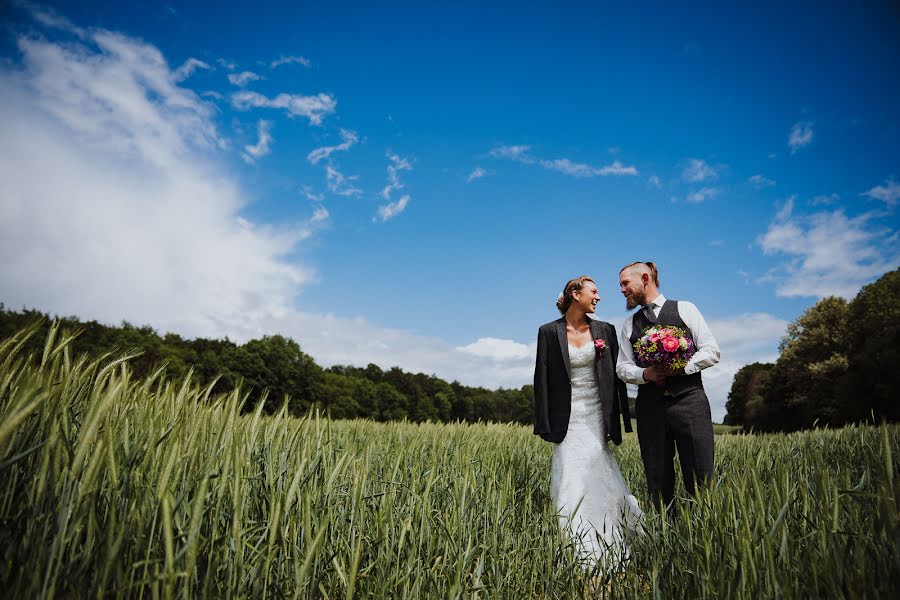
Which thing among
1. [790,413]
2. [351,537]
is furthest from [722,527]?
[790,413]

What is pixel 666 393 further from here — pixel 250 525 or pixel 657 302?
pixel 250 525

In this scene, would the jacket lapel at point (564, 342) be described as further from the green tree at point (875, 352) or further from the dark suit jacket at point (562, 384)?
the green tree at point (875, 352)

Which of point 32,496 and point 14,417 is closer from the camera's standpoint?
point 14,417

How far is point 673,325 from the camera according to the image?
4262 mm

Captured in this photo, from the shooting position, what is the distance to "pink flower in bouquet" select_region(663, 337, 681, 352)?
384cm

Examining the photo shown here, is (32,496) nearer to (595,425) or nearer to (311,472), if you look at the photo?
(311,472)

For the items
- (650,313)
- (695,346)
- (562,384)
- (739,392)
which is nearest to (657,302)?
(650,313)

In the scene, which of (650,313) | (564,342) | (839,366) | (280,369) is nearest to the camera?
(650,313)

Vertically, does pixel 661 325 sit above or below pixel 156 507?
above

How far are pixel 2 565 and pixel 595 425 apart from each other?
4216mm

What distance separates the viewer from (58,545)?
1231mm

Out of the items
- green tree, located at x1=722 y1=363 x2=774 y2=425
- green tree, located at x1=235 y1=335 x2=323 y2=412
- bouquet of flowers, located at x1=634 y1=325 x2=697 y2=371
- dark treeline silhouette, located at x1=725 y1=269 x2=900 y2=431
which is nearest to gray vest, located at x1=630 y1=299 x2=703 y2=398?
bouquet of flowers, located at x1=634 y1=325 x2=697 y2=371

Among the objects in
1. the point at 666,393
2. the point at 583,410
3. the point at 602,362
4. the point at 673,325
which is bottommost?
the point at 583,410

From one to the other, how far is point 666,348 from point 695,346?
53cm
